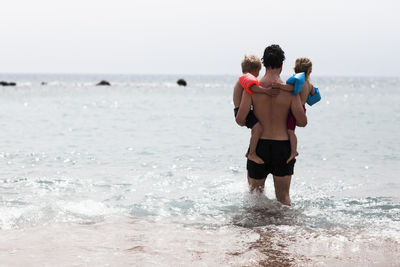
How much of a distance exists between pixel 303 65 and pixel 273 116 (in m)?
0.72

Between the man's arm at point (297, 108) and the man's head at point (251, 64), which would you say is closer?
the man's arm at point (297, 108)

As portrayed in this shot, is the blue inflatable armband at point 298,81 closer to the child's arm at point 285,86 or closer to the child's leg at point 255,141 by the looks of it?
the child's arm at point 285,86

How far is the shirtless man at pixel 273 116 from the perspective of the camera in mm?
5832

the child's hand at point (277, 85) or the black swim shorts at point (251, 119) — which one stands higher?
the child's hand at point (277, 85)

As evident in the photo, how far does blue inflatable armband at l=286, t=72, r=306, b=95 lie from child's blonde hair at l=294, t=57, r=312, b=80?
155 mm

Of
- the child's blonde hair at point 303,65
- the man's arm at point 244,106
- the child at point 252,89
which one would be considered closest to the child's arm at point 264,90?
the child at point 252,89

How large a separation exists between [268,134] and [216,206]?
1.92 m

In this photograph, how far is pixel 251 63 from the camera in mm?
5926

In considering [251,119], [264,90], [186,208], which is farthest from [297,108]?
[186,208]

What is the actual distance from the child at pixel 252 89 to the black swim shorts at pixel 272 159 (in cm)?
8

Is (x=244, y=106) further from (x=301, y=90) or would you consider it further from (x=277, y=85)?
(x=301, y=90)

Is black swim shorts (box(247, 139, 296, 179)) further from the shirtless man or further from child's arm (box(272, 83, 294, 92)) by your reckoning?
child's arm (box(272, 83, 294, 92))

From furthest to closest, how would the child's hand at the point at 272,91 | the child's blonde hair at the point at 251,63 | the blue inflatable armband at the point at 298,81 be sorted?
the child's blonde hair at the point at 251,63
the child's hand at the point at 272,91
the blue inflatable armband at the point at 298,81

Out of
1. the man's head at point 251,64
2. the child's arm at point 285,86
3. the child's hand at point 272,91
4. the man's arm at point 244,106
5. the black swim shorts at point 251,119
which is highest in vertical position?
the man's head at point 251,64
